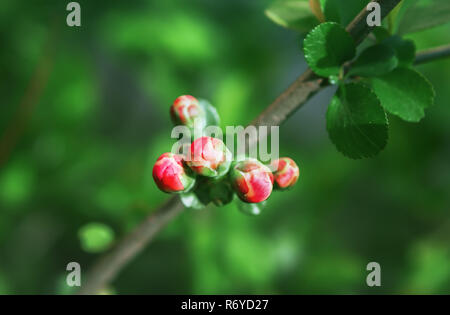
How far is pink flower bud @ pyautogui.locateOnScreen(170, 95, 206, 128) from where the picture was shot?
18.6 inches

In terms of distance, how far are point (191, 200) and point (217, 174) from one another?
45 mm

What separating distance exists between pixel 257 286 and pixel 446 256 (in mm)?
410

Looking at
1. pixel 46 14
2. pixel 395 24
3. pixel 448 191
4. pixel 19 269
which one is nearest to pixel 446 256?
pixel 448 191

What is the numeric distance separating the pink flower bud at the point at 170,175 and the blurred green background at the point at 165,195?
0.44 metres

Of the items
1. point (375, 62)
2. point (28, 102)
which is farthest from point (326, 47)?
point (28, 102)

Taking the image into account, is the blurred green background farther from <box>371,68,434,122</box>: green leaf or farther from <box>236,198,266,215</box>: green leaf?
<box>371,68,434,122</box>: green leaf

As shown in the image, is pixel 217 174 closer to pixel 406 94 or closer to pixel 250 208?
pixel 250 208

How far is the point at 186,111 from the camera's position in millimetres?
471

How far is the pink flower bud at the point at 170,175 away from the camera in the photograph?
0.41 metres

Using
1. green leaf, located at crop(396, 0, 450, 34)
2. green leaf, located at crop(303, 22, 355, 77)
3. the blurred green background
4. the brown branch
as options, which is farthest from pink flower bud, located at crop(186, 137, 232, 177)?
the brown branch

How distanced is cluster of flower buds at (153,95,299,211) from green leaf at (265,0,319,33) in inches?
5.7

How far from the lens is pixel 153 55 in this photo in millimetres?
1091

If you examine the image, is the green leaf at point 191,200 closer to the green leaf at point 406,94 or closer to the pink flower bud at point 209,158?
the pink flower bud at point 209,158
